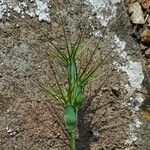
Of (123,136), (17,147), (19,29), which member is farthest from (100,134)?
(19,29)

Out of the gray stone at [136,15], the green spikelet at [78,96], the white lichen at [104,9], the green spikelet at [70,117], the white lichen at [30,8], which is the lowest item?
the green spikelet at [70,117]

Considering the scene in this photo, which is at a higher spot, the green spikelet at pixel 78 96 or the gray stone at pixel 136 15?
the gray stone at pixel 136 15

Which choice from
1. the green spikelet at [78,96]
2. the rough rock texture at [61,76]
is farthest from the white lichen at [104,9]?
the green spikelet at [78,96]

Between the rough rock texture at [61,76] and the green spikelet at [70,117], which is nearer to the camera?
the green spikelet at [70,117]

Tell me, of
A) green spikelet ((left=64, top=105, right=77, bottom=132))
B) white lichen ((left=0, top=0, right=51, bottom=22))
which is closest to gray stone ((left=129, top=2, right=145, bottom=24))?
white lichen ((left=0, top=0, right=51, bottom=22))

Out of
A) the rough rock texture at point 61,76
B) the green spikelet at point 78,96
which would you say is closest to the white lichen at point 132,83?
the rough rock texture at point 61,76

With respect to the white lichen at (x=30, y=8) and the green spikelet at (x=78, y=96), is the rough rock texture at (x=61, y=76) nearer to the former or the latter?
the white lichen at (x=30, y=8)

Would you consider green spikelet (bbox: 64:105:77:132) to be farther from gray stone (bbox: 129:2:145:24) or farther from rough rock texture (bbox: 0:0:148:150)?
gray stone (bbox: 129:2:145:24)

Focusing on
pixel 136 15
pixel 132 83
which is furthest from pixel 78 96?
pixel 136 15

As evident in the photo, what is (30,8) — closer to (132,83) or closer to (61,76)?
(61,76)
